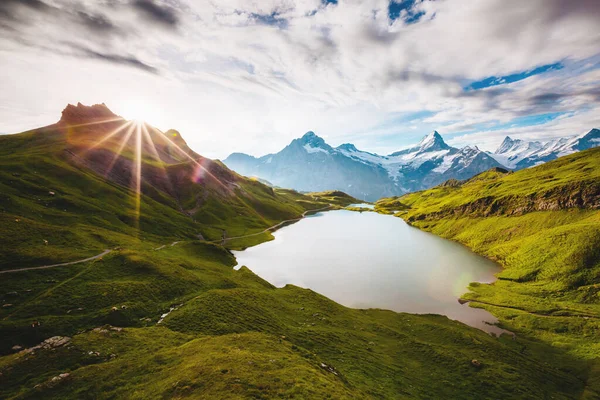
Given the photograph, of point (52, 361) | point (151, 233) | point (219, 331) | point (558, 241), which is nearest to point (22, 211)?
point (151, 233)

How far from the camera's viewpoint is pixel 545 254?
266 feet

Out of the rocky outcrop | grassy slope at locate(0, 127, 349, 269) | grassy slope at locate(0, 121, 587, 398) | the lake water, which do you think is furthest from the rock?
the rocky outcrop

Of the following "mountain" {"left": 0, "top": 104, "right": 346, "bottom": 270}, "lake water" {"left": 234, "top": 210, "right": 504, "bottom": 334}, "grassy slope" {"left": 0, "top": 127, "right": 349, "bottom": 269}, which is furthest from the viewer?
"lake water" {"left": 234, "top": 210, "right": 504, "bottom": 334}

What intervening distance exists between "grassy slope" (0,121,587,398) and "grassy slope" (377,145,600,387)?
33.6 ft

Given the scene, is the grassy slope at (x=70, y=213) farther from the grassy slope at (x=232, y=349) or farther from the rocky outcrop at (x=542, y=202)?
the rocky outcrop at (x=542, y=202)

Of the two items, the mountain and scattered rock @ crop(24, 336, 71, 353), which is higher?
the mountain

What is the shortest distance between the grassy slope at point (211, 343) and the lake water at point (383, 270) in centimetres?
1096

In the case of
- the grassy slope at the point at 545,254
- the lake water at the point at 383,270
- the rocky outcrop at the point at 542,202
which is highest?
the rocky outcrop at the point at 542,202

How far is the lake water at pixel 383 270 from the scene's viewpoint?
69.6 m

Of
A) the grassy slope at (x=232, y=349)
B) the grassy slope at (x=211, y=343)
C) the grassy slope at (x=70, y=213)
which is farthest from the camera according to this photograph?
the grassy slope at (x=70, y=213)

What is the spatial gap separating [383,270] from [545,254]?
49147 millimetres

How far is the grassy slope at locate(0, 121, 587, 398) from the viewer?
22891 millimetres

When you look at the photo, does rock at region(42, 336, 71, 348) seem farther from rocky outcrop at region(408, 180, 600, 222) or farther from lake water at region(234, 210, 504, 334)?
rocky outcrop at region(408, 180, 600, 222)

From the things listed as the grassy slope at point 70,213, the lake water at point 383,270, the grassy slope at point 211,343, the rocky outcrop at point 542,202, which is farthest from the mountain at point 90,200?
the rocky outcrop at point 542,202
